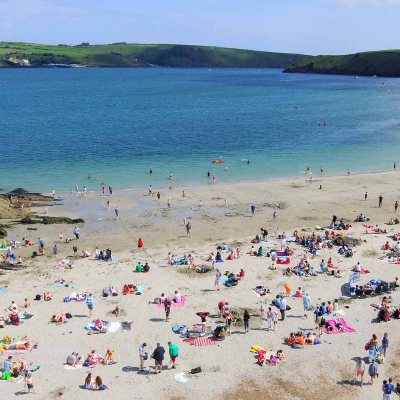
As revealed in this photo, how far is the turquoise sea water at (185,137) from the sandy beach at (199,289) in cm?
796

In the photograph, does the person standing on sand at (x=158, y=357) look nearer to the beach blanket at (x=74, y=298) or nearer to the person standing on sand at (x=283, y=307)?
the person standing on sand at (x=283, y=307)

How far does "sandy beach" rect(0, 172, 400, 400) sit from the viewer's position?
19.5 meters

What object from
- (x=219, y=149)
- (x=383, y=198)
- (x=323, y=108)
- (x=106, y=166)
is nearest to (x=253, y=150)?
(x=219, y=149)

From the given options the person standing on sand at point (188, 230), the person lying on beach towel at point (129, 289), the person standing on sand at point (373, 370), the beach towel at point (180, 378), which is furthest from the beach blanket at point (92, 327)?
the person standing on sand at point (188, 230)

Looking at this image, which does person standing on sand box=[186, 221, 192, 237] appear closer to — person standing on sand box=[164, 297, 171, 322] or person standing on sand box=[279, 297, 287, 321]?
person standing on sand box=[164, 297, 171, 322]

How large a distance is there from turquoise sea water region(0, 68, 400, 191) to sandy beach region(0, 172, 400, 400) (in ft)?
26.1

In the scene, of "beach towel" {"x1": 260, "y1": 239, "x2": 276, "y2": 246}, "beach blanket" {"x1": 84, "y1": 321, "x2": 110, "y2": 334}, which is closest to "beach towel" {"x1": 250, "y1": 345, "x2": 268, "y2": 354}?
"beach blanket" {"x1": 84, "y1": 321, "x2": 110, "y2": 334}

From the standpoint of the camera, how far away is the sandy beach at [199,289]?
19.5 m

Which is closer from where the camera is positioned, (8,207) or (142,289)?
(142,289)

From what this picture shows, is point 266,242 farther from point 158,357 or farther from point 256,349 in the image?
point 158,357

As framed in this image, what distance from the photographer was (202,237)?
36.7 metres

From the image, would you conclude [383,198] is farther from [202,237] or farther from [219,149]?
[219,149]

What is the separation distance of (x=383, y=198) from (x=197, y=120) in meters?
52.8

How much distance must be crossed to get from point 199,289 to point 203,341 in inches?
220
